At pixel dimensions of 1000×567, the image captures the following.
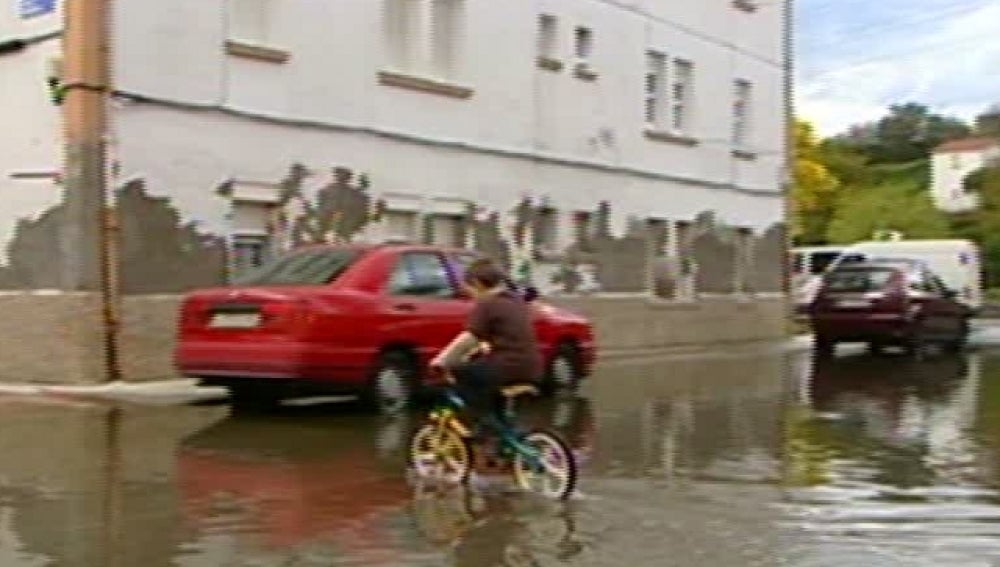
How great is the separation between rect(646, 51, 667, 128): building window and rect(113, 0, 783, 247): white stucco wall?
0.96 ft

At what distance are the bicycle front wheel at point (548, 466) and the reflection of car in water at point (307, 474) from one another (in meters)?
0.75

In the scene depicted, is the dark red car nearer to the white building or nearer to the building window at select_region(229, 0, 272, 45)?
the white building

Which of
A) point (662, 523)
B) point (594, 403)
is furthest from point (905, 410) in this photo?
point (662, 523)

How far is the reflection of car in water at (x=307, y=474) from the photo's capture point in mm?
8766

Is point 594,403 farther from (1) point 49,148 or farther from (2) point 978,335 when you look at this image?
(2) point 978,335

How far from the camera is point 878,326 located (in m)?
26.0

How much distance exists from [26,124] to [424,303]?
536cm

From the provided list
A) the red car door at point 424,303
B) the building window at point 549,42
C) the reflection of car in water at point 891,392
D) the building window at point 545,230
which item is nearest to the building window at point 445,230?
the building window at point 545,230

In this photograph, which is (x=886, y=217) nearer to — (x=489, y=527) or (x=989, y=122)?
(x=989, y=122)

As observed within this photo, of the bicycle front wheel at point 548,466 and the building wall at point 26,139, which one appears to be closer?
the bicycle front wheel at point 548,466

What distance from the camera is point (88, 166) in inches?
658

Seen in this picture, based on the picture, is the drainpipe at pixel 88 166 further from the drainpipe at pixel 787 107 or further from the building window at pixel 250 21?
the drainpipe at pixel 787 107

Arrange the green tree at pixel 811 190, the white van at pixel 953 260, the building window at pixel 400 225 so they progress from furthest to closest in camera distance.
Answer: the green tree at pixel 811 190
the white van at pixel 953 260
the building window at pixel 400 225

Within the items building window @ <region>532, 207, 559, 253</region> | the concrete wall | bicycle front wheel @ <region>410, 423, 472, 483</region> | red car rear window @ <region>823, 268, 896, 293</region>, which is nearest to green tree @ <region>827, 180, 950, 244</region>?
the concrete wall
